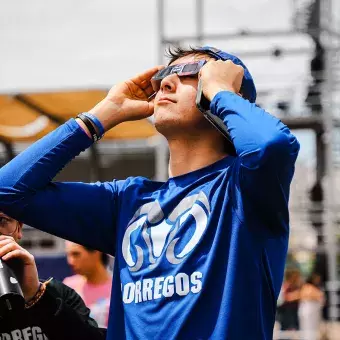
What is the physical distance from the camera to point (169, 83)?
9.89ft

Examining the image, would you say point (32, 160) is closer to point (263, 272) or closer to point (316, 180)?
point (263, 272)

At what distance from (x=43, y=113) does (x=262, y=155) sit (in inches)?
490

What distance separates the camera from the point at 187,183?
2.90 metres

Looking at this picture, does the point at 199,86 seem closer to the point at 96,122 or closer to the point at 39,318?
the point at 96,122

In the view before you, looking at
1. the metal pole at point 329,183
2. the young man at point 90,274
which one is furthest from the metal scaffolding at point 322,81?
the young man at point 90,274

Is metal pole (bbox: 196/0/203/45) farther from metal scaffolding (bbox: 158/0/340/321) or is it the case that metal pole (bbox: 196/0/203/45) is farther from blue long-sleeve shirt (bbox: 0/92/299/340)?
blue long-sleeve shirt (bbox: 0/92/299/340)

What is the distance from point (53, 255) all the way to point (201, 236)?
9892mm

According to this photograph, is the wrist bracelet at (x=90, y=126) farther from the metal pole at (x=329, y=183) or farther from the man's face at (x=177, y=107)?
the metal pole at (x=329, y=183)

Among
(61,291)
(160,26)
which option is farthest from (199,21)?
(61,291)

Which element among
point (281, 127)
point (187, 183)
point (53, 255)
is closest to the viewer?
point (281, 127)

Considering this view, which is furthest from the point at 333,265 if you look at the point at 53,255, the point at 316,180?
the point at 53,255

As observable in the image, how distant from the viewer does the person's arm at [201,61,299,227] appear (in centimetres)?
258

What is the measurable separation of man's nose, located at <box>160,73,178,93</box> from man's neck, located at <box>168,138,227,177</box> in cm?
19

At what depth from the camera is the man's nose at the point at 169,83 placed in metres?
3.01
